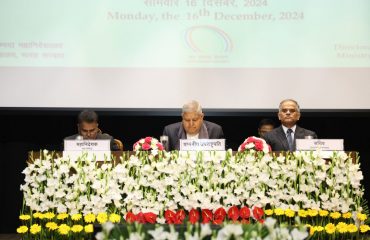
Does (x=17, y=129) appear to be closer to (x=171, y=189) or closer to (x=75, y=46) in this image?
(x=75, y=46)

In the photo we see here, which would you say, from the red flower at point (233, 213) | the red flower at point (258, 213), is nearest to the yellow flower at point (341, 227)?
the red flower at point (258, 213)

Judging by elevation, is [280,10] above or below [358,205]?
above

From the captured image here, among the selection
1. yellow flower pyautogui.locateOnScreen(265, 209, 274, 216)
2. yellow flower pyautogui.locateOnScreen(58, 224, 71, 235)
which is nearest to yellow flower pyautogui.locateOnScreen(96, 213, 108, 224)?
yellow flower pyautogui.locateOnScreen(58, 224, 71, 235)

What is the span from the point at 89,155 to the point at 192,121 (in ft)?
4.74

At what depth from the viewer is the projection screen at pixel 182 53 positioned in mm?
4793

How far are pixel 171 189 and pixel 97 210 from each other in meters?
0.37

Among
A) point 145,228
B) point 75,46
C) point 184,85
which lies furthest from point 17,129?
point 145,228

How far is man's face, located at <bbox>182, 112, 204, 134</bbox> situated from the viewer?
4027 millimetres

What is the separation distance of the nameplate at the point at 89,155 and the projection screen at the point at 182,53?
2.20 metres

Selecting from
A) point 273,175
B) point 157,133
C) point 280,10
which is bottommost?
point 273,175

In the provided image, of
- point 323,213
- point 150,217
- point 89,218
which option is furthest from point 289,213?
point 89,218

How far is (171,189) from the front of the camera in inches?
99.8

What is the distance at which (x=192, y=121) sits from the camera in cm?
405

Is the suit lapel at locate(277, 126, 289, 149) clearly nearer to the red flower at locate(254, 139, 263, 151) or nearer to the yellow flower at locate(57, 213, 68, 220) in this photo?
the red flower at locate(254, 139, 263, 151)
